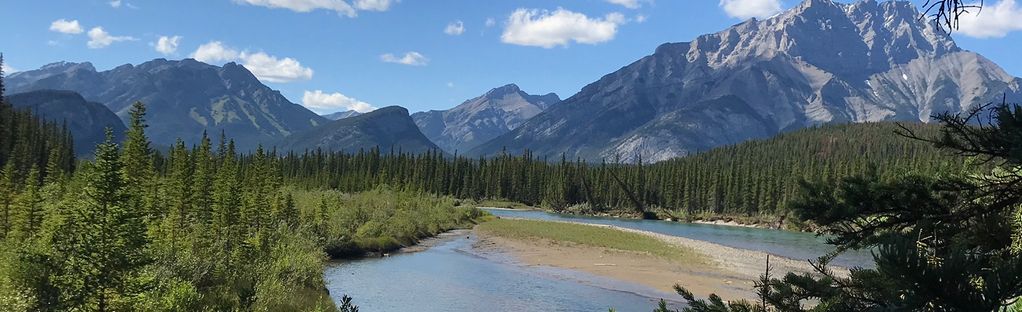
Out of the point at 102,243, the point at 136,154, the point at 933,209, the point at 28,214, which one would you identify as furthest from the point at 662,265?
the point at 933,209

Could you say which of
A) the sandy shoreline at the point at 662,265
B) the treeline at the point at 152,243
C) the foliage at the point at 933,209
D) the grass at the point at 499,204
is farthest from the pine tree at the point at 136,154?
the grass at the point at 499,204

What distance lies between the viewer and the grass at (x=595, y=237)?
51.6 metres

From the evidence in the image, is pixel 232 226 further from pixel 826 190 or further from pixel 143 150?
pixel 826 190

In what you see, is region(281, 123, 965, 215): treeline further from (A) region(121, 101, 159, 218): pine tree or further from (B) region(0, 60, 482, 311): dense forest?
(A) region(121, 101, 159, 218): pine tree

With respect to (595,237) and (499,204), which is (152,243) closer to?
(595,237)

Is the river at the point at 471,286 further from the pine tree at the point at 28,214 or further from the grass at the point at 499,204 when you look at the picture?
the grass at the point at 499,204

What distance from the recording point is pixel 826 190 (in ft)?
19.2

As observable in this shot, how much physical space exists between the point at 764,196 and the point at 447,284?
119917 mm

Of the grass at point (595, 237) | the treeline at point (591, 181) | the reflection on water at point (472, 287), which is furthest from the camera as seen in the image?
the treeline at point (591, 181)

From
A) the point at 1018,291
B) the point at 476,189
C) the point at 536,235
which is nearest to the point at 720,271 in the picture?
the point at 536,235

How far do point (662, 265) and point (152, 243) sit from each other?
3469cm

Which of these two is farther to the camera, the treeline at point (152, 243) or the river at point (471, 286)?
the river at point (471, 286)

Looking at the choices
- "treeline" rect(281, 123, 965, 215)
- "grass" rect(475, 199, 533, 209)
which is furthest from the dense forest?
"grass" rect(475, 199, 533, 209)

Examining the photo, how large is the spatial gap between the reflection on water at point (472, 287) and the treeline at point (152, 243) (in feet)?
8.49
